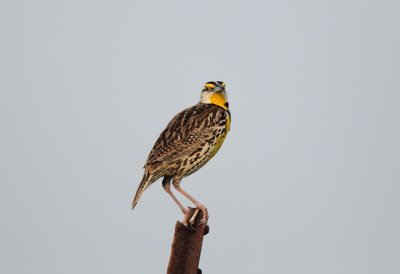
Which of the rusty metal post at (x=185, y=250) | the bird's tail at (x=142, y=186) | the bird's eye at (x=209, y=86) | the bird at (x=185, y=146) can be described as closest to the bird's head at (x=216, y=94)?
the bird's eye at (x=209, y=86)

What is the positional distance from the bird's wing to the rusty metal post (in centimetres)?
230

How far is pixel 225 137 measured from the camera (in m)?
6.50

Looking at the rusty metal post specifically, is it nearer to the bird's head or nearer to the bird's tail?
the bird's tail

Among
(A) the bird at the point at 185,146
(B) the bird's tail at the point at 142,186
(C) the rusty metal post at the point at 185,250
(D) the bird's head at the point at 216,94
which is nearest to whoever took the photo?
(C) the rusty metal post at the point at 185,250

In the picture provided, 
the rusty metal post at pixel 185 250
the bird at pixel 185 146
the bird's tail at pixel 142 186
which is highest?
the bird at pixel 185 146

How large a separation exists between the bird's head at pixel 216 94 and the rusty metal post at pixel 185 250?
3.17 m

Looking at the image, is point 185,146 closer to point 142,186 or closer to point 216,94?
point 142,186

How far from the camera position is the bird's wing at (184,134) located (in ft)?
20.0

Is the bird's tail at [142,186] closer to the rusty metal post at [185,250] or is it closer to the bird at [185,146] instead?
the bird at [185,146]

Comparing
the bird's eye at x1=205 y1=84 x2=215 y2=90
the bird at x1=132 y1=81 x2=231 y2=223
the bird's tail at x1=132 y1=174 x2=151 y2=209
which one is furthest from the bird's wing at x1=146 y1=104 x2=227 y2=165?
the bird's eye at x1=205 y1=84 x2=215 y2=90

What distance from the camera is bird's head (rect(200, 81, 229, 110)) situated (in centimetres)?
684

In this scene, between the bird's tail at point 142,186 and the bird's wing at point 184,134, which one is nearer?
the bird's tail at point 142,186

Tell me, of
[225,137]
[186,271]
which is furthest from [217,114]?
[186,271]

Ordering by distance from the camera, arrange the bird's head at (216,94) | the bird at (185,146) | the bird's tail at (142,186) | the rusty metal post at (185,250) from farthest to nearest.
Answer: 1. the bird's head at (216,94)
2. the bird at (185,146)
3. the bird's tail at (142,186)
4. the rusty metal post at (185,250)
